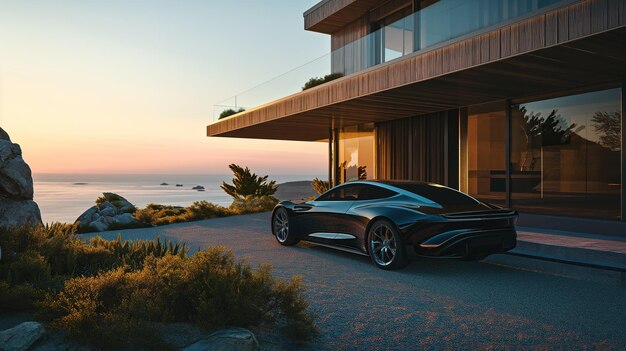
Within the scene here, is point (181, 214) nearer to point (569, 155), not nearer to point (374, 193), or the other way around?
point (374, 193)

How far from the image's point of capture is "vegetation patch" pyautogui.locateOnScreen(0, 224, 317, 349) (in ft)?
11.7

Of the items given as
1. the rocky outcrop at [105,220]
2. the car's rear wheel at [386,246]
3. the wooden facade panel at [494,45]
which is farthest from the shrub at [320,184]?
the car's rear wheel at [386,246]

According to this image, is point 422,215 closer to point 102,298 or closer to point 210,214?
point 102,298

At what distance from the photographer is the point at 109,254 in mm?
6062

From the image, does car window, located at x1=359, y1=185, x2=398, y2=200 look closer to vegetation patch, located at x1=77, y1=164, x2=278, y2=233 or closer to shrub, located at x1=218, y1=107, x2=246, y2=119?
vegetation patch, located at x1=77, y1=164, x2=278, y2=233

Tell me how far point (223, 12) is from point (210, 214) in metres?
6.64

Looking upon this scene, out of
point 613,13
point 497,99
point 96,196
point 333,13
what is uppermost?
point 333,13

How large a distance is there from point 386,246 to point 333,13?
14139 mm

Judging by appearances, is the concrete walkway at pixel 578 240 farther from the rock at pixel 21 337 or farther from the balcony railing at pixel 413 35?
the rock at pixel 21 337

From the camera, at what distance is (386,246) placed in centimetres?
Answer: 725

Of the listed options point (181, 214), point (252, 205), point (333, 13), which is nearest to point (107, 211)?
point (181, 214)

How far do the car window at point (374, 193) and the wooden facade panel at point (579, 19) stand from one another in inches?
150

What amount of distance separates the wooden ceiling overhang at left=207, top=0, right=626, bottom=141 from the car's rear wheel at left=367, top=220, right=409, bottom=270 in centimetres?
408

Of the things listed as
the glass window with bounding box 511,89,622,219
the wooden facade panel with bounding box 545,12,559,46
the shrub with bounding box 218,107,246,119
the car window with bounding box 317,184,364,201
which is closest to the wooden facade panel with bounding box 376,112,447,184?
the glass window with bounding box 511,89,622,219
